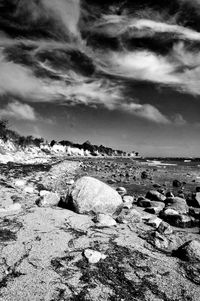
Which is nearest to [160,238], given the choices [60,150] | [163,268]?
[163,268]

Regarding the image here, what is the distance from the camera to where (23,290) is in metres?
3.65

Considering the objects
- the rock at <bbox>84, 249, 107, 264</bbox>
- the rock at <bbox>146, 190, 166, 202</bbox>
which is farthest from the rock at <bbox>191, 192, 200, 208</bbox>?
the rock at <bbox>84, 249, 107, 264</bbox>

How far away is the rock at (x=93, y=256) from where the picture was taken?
473 cm

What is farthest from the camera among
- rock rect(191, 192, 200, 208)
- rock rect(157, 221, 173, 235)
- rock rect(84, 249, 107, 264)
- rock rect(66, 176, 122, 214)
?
rock rect(191, 192, 200, 208)

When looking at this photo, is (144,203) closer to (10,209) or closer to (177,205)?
(177,205)

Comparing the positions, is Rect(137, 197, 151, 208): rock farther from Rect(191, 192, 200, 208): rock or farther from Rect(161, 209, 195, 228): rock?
Rect(191, 192, 200, 208): rock

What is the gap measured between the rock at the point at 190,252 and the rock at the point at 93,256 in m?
1.77

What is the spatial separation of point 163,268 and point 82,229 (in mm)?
2668

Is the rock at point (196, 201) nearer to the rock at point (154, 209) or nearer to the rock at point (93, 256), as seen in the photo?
the rock at point (154, 209)

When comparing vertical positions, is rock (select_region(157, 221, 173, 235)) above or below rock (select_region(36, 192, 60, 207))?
below

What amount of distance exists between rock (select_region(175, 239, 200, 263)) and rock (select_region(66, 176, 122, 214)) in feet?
11.4

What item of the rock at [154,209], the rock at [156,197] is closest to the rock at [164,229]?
the rock at [154,209]

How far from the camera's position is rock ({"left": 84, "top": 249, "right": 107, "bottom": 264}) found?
4.73 meters

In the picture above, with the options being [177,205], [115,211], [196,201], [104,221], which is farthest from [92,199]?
[196,201]
